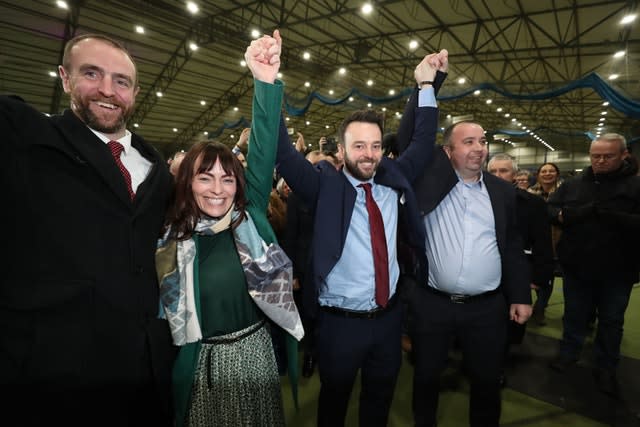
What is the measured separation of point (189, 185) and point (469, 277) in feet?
5.15

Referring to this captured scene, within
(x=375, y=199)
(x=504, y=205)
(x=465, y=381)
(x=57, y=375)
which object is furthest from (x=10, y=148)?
(x=465, y=381)

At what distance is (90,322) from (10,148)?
58 centimetres

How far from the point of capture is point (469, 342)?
183 centimetres

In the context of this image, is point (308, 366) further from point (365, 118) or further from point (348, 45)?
point (348, 45)

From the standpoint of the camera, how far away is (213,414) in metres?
1.25

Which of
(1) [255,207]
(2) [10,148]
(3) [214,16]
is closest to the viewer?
(2) [10,148]

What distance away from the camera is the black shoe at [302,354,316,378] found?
2.74 m

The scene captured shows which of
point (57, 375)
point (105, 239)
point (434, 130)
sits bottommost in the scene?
point (57, 375)

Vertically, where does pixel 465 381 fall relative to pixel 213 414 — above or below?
below

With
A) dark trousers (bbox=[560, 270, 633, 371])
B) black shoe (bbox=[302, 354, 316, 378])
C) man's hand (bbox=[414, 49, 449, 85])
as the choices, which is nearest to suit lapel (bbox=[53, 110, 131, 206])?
man's hand (bbox=[414, 49, 449, 85])

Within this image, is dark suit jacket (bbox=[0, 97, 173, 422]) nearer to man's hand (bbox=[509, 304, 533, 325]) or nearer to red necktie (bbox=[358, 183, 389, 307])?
red necktie (bbox=[358, 183, 389, 307])

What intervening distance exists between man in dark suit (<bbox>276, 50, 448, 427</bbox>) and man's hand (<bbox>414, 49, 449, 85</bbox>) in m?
0.46

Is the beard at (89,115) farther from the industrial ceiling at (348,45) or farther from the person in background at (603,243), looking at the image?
the industrial ceiling at (348,45)

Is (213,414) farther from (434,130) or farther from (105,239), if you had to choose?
(434,130)
